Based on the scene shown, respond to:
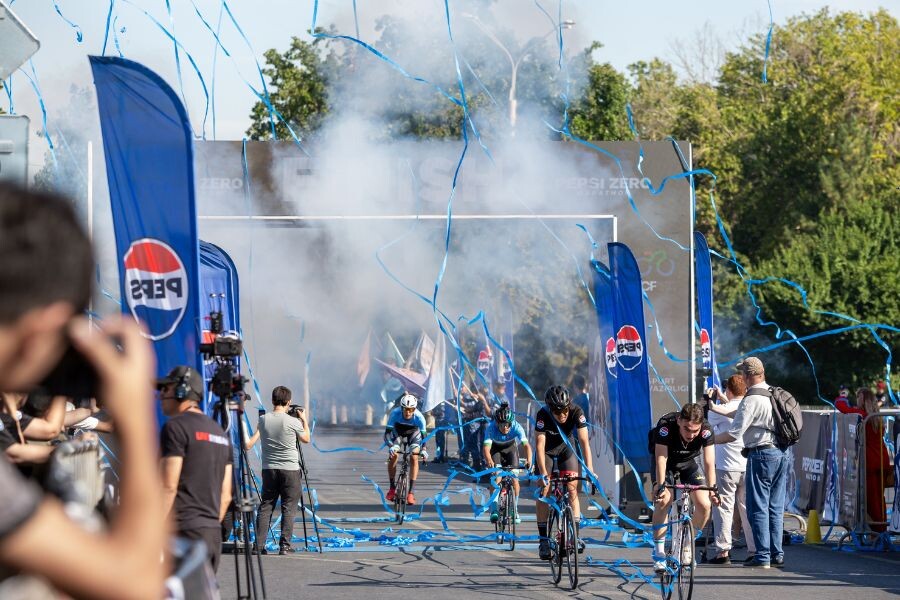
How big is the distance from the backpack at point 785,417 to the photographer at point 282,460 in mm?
4508

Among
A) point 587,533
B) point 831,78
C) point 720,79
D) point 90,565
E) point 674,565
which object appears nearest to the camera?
point 90,565

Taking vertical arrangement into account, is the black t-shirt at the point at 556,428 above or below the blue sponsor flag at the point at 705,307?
below

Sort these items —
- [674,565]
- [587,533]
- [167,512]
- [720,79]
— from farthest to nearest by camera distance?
1. [720,79]
2. [587,533]
3. [674,565]
4. [167,512]

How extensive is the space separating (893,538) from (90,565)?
13879 millimetres

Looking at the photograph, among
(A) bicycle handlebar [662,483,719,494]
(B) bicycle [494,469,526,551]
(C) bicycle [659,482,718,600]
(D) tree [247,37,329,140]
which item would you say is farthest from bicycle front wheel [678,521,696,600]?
(D) tree [247,37,329,140]

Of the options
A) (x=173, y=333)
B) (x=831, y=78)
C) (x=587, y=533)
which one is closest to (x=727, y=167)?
(x=831, y=78)

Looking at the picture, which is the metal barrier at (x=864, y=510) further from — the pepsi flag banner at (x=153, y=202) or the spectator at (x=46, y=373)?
the spectator at (x=46, y=373)

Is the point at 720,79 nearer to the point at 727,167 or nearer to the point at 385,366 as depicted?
the point at 727,167

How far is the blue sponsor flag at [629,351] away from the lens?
1403 cm

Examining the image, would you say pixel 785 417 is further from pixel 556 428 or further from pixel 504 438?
pixel 504 438

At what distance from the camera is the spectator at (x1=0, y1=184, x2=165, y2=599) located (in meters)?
1.53

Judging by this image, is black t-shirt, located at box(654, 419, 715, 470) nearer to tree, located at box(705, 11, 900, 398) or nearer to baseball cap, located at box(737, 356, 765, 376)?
baseball cap, located at box(737, 356, 765, 376)

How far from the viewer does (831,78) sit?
4825 centimetres

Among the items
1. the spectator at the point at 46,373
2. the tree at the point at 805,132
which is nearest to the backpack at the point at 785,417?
the spectator at the point at 46,373
